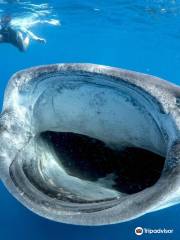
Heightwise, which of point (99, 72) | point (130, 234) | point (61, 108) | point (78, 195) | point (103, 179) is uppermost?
point (99, 72)

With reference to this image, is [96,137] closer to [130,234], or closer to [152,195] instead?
[152,195]

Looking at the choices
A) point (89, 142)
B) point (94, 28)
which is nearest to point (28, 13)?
point (94, 28)

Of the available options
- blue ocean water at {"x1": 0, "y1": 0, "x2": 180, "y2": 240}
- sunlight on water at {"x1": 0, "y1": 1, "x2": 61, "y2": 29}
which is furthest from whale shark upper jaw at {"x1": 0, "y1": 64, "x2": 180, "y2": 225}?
sunlight on water at {"x1": 0, "y1": 1, "x2": 61, "y2": 29}

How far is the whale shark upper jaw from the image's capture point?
5.48 feet

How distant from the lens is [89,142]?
10.0 ft

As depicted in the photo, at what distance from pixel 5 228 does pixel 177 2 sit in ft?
42.9

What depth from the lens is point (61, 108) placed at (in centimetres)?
258

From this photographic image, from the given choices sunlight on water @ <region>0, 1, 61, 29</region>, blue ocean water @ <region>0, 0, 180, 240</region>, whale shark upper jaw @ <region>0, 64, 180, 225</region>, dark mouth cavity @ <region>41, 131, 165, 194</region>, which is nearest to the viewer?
whale shark upper jaw @ <region>0, 64, 180, 225</region>

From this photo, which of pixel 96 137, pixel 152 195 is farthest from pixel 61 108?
pixel 152 195

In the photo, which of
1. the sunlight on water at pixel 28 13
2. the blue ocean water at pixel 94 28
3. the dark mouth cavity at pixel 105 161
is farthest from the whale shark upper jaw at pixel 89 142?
the sunlight on water at pixel 28 13
